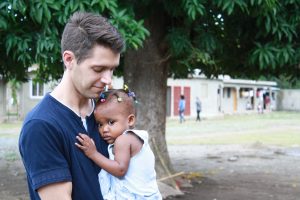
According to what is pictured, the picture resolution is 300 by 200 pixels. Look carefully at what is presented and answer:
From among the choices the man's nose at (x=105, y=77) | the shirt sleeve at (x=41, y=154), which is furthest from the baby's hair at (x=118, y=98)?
the shirt sleeve at (x=41, y=154)

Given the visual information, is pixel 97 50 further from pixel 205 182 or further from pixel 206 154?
pixel 206 154

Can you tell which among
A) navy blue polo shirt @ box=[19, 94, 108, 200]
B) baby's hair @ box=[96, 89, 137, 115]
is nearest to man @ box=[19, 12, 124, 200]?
navy blue polo shirt @ box=[19, 94, 108, 200]

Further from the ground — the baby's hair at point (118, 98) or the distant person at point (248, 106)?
the baby's hair at point (118, 98)

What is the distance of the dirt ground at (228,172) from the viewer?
29.8ft

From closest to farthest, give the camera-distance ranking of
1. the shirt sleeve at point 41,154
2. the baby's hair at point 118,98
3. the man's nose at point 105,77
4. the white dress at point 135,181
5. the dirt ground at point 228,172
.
Answer: the shirt sleeve at point 41,154 → the man's nose at point 105,77 → the white dress at point 135,181 → the baby's hair at point 118,98 → the dirt ground at point 228,172

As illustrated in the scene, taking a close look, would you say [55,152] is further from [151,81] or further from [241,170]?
[241,170]

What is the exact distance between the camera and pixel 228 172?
11.7 m

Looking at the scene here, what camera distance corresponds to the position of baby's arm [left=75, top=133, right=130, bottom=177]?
7.04 feet

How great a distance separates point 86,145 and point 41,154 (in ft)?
0.85

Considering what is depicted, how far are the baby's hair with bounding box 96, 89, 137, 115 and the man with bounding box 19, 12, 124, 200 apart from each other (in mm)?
275

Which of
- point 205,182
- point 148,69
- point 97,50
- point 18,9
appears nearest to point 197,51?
point 148,69

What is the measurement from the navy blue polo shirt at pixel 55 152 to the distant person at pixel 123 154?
6.6 inches

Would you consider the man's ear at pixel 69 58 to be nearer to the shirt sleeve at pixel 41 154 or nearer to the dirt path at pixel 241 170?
the shirt sleeve at pixel 41 154

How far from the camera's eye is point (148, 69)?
28.8ft
